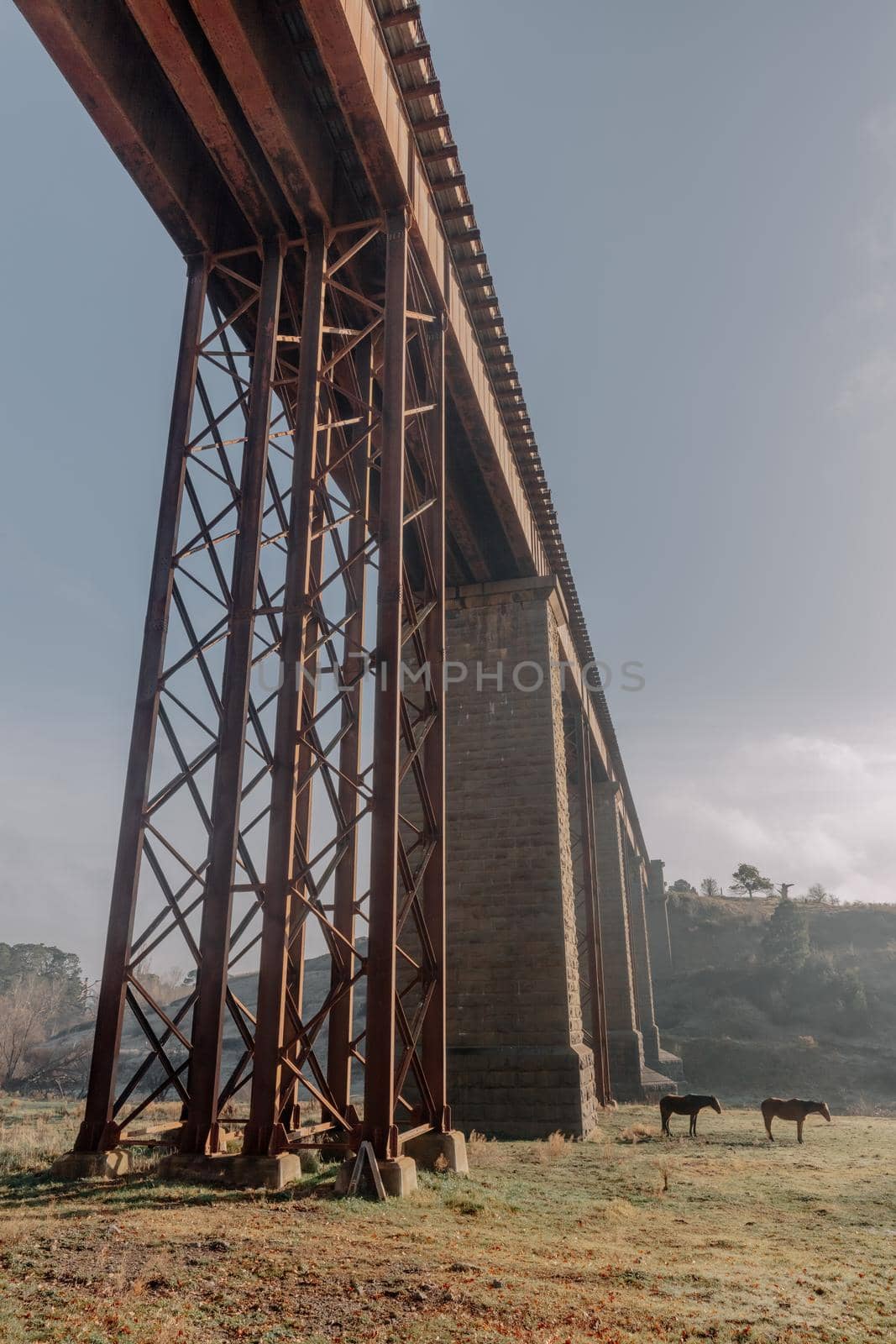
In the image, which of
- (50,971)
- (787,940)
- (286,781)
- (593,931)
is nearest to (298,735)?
(286,781)

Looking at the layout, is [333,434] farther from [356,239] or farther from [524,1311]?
[524,1311]

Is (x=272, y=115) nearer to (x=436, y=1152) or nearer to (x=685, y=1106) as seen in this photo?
(x=436, y=1152)

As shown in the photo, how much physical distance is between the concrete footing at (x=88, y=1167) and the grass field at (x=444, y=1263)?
0.86 feet

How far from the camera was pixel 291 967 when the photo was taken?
9.16 meters

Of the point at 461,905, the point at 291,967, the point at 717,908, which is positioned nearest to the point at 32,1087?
the point at 461,905

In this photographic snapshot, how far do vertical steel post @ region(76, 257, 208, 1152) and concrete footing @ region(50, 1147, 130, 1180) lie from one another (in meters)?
0.14

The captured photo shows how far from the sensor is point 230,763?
26.4 feet

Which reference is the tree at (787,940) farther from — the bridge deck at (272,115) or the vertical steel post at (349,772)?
the bridge deck at (272,115)

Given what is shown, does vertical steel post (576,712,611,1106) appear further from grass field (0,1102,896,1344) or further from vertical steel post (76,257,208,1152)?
vertical steel post (76,257,208,1152)

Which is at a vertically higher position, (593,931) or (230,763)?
(230,763)

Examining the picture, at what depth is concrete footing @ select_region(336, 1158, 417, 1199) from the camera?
667cm

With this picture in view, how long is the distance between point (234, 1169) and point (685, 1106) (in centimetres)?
930

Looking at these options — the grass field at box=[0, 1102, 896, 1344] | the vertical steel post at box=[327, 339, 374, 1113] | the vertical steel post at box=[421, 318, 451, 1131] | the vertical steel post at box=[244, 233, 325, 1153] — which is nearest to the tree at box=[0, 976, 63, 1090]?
the vertical steel post at box=[327, 339, 374, 1113]

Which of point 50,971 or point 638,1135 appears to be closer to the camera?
point 638,1135
